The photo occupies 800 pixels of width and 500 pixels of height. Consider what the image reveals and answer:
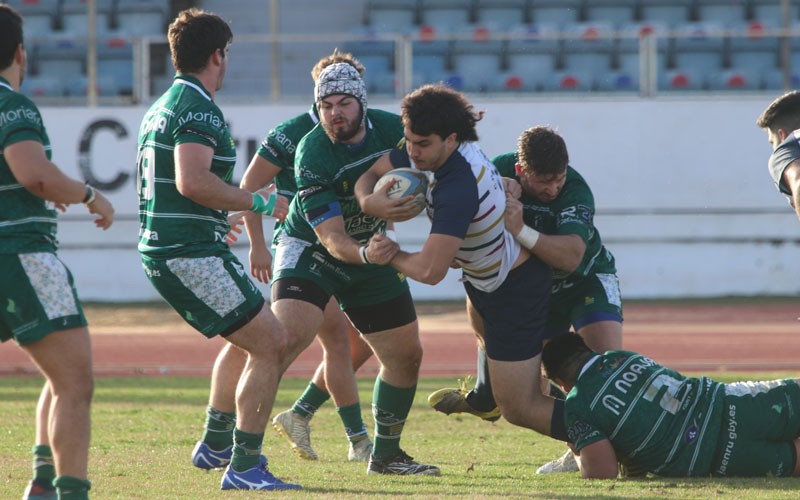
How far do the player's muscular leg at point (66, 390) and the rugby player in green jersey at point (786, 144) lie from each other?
11.2ft

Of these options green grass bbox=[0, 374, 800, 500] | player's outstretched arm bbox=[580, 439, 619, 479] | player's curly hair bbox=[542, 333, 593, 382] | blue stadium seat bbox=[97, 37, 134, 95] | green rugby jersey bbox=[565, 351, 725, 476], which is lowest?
green grass bbox=[0, 374, 800, 500]

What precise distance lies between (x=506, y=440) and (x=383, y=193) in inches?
118

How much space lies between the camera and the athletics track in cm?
1282

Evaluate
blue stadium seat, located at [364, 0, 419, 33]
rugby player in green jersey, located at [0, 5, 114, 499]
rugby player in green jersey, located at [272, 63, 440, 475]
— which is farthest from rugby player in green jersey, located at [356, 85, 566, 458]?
blue stadium seat, located at [364, 0, 419, 33]

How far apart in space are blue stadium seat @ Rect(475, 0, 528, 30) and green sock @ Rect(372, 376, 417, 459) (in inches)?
668

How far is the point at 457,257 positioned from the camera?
6.29m

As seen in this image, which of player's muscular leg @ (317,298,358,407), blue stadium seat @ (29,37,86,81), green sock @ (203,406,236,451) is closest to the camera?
green sock @ (203,406,236,451)

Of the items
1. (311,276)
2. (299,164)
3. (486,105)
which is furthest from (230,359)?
(486,105)

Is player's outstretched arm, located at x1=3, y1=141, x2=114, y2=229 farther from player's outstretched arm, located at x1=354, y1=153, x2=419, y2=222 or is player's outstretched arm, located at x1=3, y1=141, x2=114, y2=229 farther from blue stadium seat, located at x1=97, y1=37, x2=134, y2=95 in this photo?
blue stadium seat, located at x1=97, y1=37, x2=134, y2=95

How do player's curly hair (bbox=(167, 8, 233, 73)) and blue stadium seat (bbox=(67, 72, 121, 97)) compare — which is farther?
blue stadium seat (bbox=(67, 72, 121, 97))

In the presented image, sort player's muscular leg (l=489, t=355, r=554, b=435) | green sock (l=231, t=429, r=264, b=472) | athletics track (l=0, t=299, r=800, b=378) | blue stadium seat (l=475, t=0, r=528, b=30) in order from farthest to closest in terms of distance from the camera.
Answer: blue stadium seat (l=475, t=0, r=528, b=30)
athletics track (l=0, t=299, r=800, b=378)
player's muscular leg (l=489, t=355, r=554, b=435)
green sock (l=231, t=429, r=264, b=472)

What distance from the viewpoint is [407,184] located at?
19.1 ft

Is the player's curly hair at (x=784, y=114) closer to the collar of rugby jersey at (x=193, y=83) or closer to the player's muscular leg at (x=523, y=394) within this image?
the player's muscular leg at (x=523, y=394)

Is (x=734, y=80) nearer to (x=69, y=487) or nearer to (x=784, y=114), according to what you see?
(x=784, y=114)
